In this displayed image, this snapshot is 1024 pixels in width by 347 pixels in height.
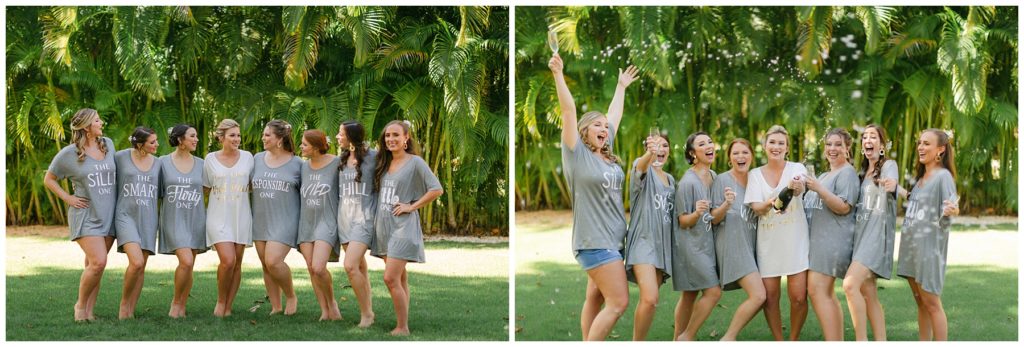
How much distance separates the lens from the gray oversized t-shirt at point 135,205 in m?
5.18

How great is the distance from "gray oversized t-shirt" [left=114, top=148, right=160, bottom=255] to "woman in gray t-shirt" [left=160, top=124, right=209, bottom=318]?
0.07m

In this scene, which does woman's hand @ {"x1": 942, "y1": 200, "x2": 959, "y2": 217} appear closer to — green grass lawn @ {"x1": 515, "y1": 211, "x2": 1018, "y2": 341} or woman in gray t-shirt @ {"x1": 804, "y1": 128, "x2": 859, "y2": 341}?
woman in gray t-shirt @ {"x1": 804, "y1": 128, "x2": 859, "y2": 341}

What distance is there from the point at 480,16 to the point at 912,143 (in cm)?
446

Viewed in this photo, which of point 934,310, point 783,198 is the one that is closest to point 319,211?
point 783,198

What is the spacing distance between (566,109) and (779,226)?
115 cm

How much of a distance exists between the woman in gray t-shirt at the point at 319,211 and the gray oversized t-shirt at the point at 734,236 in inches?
73.9

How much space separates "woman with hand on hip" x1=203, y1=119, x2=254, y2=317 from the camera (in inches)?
207

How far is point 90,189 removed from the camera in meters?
5.14

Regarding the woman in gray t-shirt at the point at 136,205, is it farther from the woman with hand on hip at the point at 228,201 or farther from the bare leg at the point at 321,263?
the bare leg at the point at 321,263

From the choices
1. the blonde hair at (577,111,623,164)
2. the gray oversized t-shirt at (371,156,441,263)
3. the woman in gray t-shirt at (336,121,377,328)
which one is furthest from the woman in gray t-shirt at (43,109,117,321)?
the blonde hair at (577,111,623,164)

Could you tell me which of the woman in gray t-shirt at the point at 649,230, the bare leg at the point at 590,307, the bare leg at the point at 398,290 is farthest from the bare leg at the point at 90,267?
the woman in gray t-shirt at the point at 649,230

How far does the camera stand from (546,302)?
638cm

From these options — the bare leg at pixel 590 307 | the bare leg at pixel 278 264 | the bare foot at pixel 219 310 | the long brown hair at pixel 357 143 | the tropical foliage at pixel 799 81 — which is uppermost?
the tropical foliage at pixel 799 81

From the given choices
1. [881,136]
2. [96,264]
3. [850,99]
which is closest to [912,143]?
[850,99]
